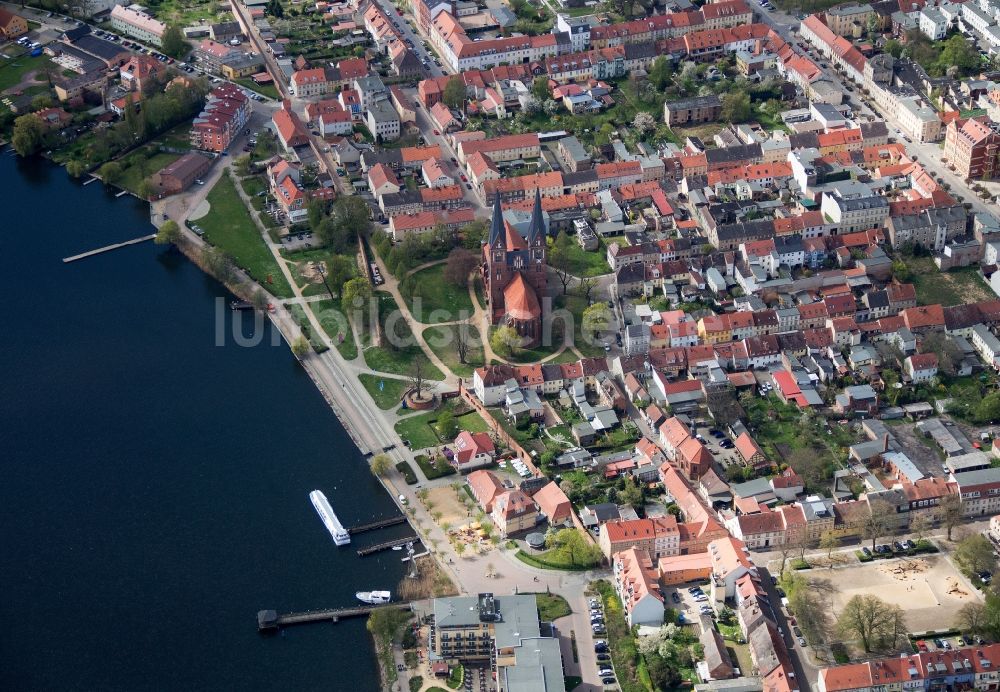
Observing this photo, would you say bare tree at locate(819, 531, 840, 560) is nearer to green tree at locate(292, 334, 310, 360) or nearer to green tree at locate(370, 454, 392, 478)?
green tree at locate(370, 454, 392, 478)

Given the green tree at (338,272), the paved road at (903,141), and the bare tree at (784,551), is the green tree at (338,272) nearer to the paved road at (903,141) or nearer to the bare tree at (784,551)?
the bare tree at (784,551)

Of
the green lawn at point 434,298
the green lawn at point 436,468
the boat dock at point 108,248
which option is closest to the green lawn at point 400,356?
the green lawn at point 434,298

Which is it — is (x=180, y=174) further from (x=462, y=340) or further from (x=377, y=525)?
(x=377, y=525)

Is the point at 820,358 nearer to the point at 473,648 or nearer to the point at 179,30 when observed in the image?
the point at 473,648

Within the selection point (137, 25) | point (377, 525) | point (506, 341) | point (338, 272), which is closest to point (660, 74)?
point (338, 272)

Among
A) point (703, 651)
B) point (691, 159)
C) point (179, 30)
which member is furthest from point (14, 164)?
point (703, 651)

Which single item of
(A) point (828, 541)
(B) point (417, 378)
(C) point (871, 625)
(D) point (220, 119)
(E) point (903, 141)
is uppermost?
(D) point (220, 119)
